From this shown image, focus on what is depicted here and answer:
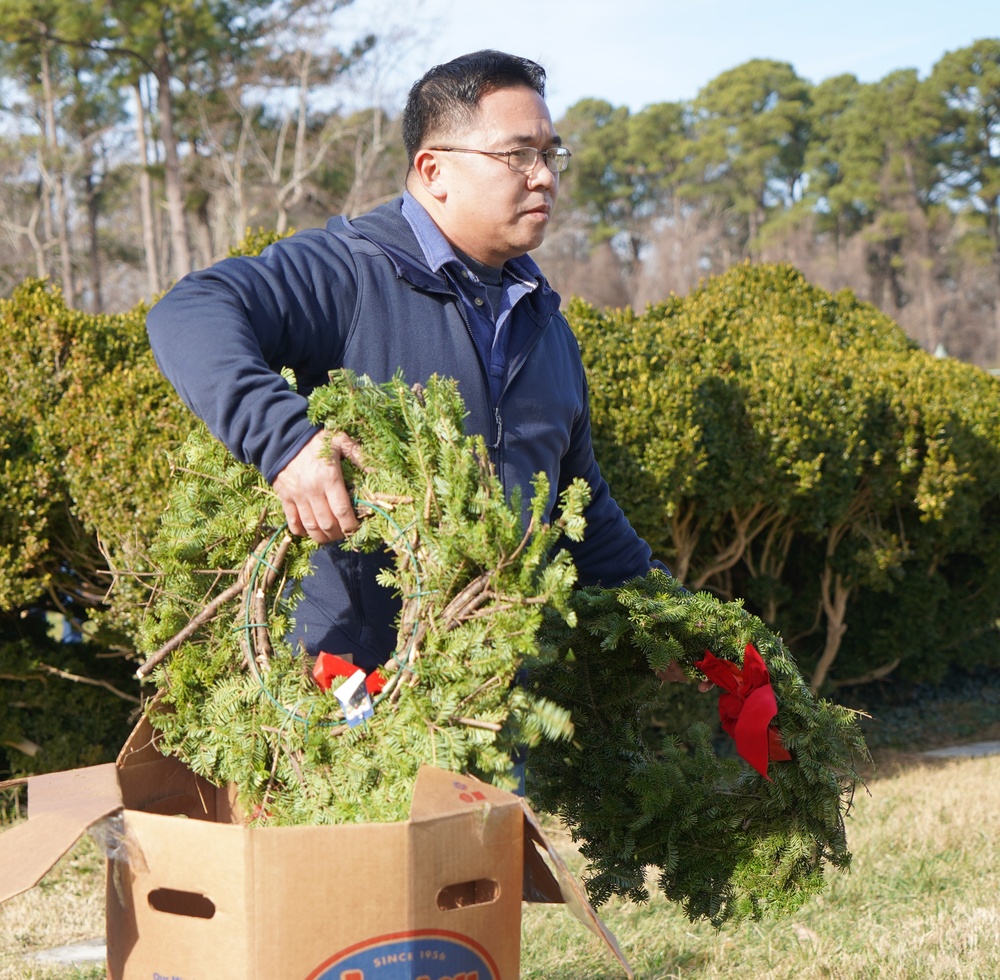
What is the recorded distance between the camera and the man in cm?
188

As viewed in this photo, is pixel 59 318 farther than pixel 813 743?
Yes

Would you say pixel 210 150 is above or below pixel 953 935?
above

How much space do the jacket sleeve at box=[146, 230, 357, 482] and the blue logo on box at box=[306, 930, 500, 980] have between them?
0.63 metres

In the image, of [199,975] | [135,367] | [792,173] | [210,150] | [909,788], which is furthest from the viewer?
[792,173]

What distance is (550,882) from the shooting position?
1.48 meters

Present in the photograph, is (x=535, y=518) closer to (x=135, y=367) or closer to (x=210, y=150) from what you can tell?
(x=135, y=367)

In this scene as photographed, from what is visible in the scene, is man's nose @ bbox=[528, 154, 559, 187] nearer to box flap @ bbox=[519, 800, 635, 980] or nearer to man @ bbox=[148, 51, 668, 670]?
man @ bbox=[148, 51, 668, 670]

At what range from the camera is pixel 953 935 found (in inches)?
126

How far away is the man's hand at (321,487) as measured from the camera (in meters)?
1.50

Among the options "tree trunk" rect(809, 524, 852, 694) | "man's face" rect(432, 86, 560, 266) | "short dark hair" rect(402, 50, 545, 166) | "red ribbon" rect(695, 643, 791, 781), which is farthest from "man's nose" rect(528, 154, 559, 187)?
"tree trunk" rect(809, 524, 852, 694)

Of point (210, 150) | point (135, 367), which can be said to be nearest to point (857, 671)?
point (135, 367)

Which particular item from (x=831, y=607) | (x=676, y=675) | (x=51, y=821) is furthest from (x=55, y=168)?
(x=51, y=821)

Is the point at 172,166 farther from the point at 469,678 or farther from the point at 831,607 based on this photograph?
the point at 469,678

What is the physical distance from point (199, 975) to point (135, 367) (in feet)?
12.1
